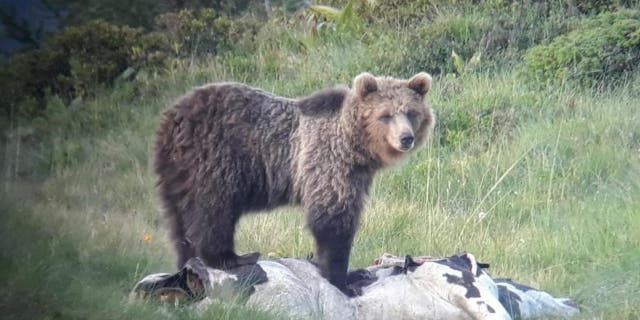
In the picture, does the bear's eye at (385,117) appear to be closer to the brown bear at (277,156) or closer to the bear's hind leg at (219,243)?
the brown bear at (277,156)

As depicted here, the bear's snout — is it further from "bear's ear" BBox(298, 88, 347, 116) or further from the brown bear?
"bear's ear" BBox(298, 88, 347, 116)

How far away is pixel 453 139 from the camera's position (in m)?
12.9

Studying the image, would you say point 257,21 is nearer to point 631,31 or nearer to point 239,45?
point 239,45

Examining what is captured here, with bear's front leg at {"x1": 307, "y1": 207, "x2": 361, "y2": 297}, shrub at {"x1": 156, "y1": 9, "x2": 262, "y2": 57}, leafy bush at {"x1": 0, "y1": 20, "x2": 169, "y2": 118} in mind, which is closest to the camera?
bear's front leg at {"x1": 307, "y1": 207, "x2": 361, "y2": 297}

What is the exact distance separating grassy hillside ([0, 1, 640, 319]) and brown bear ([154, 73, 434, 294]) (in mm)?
842

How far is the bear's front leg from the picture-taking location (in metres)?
7.78

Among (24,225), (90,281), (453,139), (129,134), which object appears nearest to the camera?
(24,225)

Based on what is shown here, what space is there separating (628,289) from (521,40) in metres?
7.95

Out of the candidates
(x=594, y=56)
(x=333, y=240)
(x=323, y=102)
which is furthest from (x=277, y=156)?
(x=594, y=56)

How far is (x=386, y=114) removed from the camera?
27.1ft

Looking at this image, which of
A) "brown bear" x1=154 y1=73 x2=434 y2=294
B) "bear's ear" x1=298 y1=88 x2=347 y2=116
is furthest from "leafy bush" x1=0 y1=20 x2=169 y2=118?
"brown bear" x1=154 y1=73 x2=434 y2=294

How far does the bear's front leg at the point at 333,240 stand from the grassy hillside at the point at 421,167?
48.1 inches

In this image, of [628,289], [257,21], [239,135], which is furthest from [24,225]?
[257,21]

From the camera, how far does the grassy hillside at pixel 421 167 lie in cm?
780
